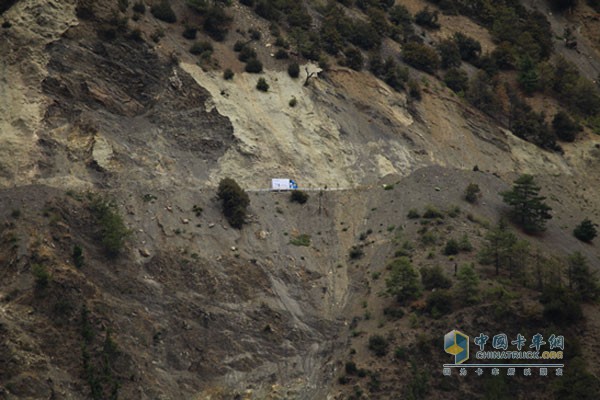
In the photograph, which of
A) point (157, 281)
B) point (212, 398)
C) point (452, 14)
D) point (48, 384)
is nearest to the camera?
point (48, 384)

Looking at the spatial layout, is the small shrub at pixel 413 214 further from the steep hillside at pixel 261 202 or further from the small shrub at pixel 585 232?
the small shrub at pixel 585 232

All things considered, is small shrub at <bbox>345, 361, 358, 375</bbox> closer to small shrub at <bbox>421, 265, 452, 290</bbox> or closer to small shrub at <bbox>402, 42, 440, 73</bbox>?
small shrub at <bbox>421, 265, 452, 290</bbox>

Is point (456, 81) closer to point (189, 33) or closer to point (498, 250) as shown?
point (189, 33)

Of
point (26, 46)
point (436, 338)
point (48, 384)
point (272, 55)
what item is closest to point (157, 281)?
point (48, 384)

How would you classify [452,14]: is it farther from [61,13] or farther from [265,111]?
[61,13]

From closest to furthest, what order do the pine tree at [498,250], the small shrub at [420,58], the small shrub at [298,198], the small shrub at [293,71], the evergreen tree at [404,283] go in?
the evergreen tree at [404,283] < the pine tree at [498,250] < the small shrub at [298,198] < the small shrub at [293,71] < the small shrub at [420,58]

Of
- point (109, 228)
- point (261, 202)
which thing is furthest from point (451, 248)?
point (109, 228)

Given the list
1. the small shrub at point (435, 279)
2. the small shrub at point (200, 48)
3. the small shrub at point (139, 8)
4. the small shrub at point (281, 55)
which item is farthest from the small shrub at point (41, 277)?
the small shrub at point (281, 55)
